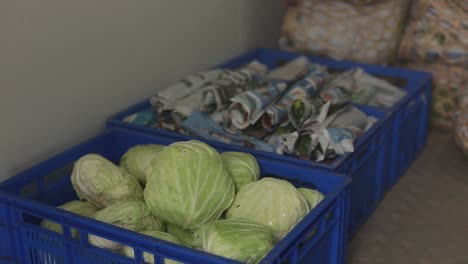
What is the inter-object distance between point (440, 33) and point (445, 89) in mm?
226

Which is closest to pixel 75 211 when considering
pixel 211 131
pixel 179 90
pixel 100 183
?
pixel 100 183

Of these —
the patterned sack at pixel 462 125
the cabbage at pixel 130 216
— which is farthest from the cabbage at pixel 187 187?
the patterned sack at pixel 462 125

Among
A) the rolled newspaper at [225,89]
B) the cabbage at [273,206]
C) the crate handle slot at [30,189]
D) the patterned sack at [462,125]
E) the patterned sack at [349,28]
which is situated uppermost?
the patterned sack at [349,28]

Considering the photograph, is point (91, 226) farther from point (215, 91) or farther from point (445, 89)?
point (445, 89)

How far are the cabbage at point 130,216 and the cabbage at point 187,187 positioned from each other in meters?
0.02

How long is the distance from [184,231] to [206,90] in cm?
69

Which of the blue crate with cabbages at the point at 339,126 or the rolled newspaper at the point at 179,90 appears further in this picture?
the rolled newspaper at the point at 179,90

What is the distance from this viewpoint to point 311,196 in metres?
1.63

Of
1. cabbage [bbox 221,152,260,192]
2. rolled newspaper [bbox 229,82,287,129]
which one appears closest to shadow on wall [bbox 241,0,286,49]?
rolled newspaper [bbox 229,82,287,129]

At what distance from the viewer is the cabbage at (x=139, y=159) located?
1.82 metres

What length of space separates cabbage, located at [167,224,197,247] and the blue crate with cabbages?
0.36 meters

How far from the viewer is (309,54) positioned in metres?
2.74

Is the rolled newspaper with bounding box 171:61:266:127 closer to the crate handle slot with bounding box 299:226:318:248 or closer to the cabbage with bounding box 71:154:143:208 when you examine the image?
the cabbage with bounding box 71:154:143:208

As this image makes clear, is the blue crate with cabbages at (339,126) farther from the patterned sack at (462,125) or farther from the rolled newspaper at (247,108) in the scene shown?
the patterned sack at (462,125)
